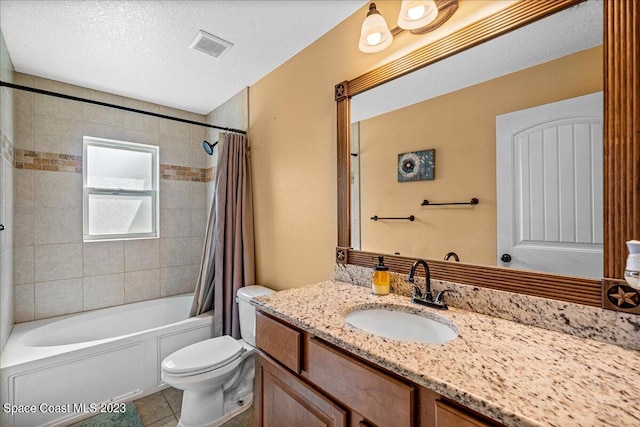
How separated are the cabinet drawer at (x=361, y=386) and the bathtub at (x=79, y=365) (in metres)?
1.69

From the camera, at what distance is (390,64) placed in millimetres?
1319

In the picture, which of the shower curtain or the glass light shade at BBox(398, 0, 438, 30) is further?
the shower curtain

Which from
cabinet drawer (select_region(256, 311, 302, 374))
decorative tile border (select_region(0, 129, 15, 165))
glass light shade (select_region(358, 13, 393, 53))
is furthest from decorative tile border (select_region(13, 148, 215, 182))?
glass light shade (select_region(358, 13, 393, 53))

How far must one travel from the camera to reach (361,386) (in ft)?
2.52

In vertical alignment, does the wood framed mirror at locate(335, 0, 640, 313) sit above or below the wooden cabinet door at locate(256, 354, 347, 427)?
above

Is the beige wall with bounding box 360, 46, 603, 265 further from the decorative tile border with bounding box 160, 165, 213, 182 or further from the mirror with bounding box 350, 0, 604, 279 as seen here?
the decorative tile border with bounding box 160, 165, 213, 182

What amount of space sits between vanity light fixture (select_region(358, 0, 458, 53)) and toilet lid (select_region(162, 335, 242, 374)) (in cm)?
192

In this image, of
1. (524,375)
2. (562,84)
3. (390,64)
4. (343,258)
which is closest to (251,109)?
(390,64)

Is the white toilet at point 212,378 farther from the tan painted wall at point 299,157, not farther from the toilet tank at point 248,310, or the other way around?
the tan painted wall at point 299,157

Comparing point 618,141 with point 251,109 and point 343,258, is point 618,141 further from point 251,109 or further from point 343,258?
point 251,109

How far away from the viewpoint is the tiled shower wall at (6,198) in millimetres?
1706

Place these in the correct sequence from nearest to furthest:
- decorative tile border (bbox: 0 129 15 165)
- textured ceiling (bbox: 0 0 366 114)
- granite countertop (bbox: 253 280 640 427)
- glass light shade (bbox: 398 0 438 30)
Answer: granite countertop (bbox: 253 280 640 427)
glass light shade (bbox: 398 0 438 30)
textured ceiling (bbox: 0 0 366 114)
decorative tile border (bbox: 0 129 15 165)

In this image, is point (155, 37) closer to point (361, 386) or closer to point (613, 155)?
point (361, 386)

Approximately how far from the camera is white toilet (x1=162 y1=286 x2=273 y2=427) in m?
1.58
